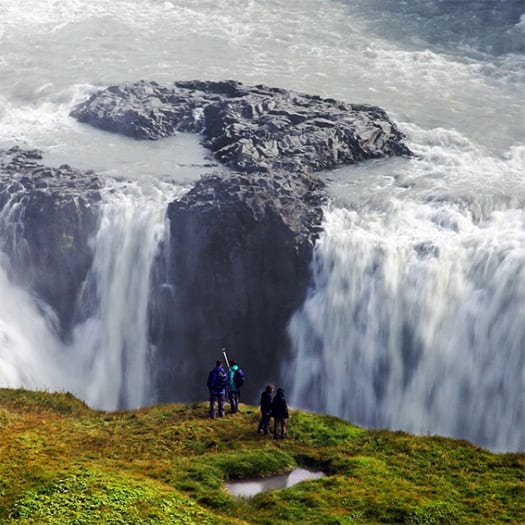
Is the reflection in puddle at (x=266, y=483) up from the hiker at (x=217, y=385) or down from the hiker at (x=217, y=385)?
down

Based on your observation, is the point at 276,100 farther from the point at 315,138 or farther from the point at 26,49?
the point at 26,49

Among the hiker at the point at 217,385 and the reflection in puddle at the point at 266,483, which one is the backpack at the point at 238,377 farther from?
the reflection in puddle at the point at 266,483

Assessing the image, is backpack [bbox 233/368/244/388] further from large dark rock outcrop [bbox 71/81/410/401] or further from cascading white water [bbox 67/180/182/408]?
cascading white water [bbox 67/180/182/408]

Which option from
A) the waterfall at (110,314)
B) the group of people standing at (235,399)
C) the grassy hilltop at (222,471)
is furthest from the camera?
the waterfall at (110,314)

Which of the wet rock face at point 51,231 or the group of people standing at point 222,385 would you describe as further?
the wet rock face at point 51,231

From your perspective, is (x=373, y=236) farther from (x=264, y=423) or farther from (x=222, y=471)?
(x=222, y=471)

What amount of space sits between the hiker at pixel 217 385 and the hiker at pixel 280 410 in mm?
2381

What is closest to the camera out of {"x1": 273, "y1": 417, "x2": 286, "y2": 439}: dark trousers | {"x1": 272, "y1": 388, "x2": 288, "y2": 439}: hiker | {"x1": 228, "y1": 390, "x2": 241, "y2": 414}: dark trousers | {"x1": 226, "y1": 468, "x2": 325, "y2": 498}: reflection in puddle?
{"x1": 226, "y1": 468, "x2": 325, "y2": 498}: reflection in puddle

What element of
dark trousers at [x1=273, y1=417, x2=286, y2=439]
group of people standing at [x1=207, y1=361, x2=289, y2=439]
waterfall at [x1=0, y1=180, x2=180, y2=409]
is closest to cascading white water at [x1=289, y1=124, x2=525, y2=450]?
waterfall at [x1=0, y1=180, x2=180, y2=409]

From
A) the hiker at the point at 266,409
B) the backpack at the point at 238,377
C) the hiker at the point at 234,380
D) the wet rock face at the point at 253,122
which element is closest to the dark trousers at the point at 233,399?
the hiker at the point at 234,380

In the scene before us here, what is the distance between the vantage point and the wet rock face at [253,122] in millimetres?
59969

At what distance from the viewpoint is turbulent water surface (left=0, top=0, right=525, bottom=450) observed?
163 ft

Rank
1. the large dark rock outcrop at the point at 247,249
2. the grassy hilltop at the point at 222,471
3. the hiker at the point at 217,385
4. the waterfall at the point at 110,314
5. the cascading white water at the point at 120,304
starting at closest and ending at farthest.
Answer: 1. the grassy hilltop at the point at 222,471
2. the hiker at the point at 217,385
3. the large dark rock outcrop at the point at 247,249
4. the waterfall at the point at 110,314
5. the cascading white water at the point at 120,304

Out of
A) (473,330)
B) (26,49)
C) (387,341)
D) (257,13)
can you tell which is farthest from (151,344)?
(257,13)
